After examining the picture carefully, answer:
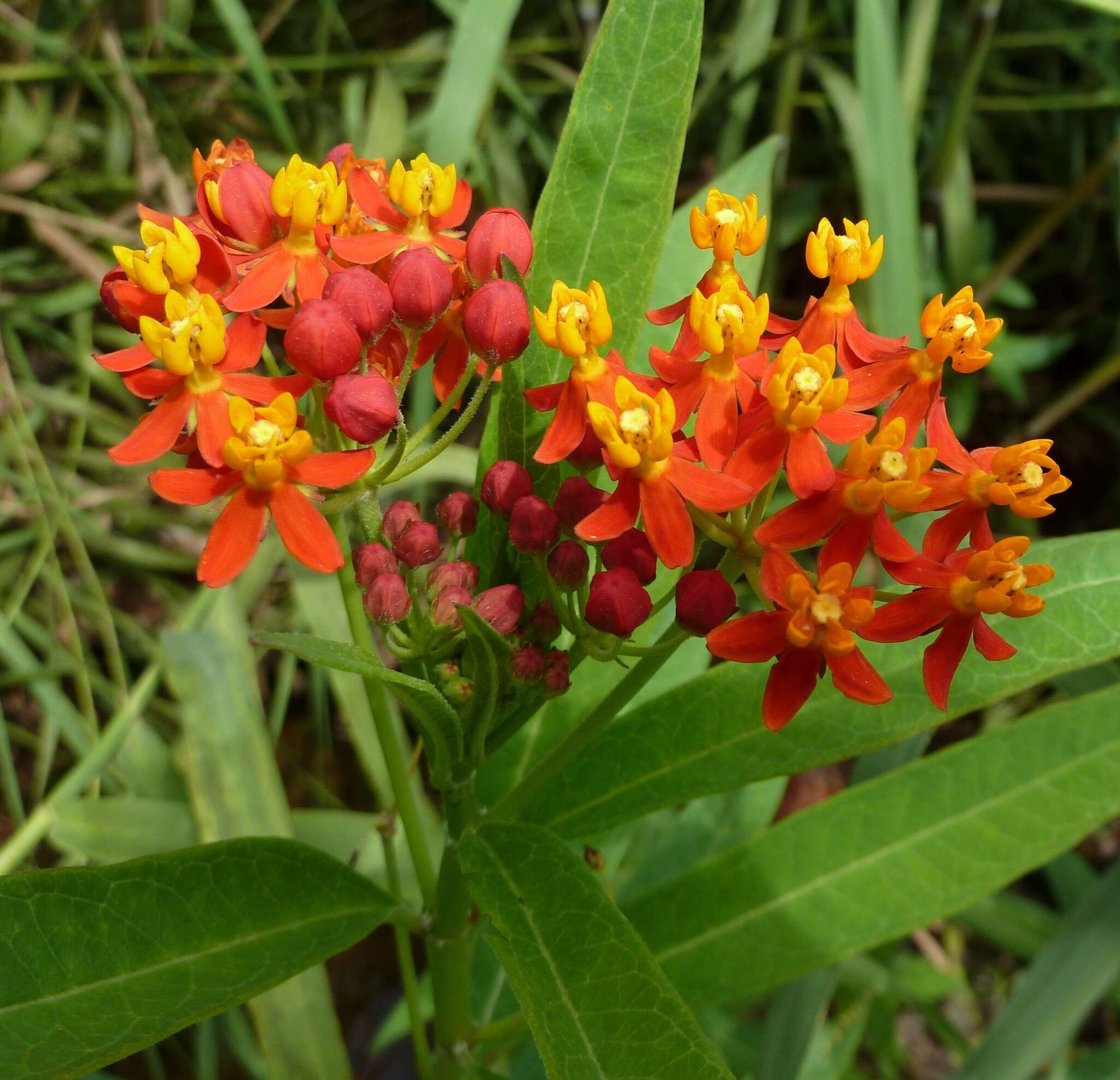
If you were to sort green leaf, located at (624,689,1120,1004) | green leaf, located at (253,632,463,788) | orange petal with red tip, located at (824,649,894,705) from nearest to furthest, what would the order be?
green leaf, located at (253,632,463,788) < orange petal with red tip, located at (824,649,894,705) < green leaf, located at (624,689,1120,1004)

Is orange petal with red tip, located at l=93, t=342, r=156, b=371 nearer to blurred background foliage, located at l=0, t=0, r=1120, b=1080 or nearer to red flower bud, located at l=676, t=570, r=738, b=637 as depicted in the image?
red flower bud, located at l=676, t=570, r=738, b=637

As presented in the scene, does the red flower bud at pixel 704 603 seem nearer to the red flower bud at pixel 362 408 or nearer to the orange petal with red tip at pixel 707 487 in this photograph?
the orange petal with red tip at pixel 707 487

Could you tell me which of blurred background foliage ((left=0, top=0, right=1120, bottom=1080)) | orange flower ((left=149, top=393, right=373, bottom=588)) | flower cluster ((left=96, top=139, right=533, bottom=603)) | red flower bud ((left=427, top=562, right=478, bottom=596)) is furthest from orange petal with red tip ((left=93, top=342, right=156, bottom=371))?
blurred background foliage ((left=0, top=0, right=1120, bottom=1080))

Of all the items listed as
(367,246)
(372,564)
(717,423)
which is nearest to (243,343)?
(367,246)

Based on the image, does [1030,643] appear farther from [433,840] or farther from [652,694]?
[433,840]

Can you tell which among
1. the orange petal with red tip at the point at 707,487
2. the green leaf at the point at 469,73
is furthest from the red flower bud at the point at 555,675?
the green leaf at the point at 469,73
